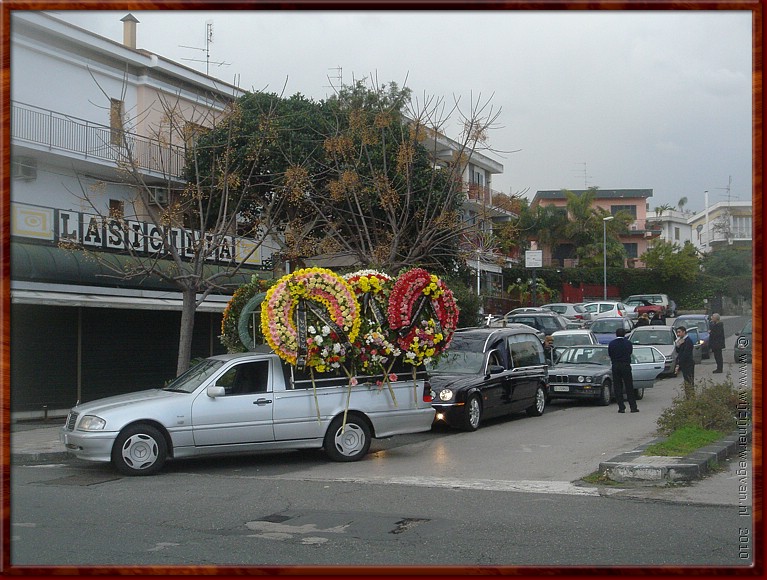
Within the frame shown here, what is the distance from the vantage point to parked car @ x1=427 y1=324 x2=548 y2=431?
15.2 meters

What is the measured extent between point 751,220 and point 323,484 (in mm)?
7730

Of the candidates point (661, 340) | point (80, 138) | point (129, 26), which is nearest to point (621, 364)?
point (661, 340)

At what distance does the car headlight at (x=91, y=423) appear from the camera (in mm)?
11008

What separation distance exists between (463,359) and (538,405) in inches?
106

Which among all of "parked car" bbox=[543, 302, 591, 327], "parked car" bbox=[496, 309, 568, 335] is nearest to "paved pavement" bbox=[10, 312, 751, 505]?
"parked car" bbox=[496, 309, 568, 335]

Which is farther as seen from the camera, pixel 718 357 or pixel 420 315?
pixel 718 357

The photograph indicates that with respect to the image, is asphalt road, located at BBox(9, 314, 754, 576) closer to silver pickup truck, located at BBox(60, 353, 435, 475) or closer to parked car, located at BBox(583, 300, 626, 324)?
silver pickup truck, located at BBox(60, 353, 435, 475)

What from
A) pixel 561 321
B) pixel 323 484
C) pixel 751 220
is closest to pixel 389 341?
pixel 323 484

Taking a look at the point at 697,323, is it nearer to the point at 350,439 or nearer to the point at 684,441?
the point at 684,441

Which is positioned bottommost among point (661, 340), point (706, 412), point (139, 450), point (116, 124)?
point (139, 450)

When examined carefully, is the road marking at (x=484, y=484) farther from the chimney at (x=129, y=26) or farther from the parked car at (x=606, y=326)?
the parked car at (x=606, y=326)

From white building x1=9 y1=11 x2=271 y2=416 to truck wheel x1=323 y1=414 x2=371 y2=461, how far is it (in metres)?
7.00

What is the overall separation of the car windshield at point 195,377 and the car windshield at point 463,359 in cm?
511

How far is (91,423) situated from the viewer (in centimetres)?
1107
